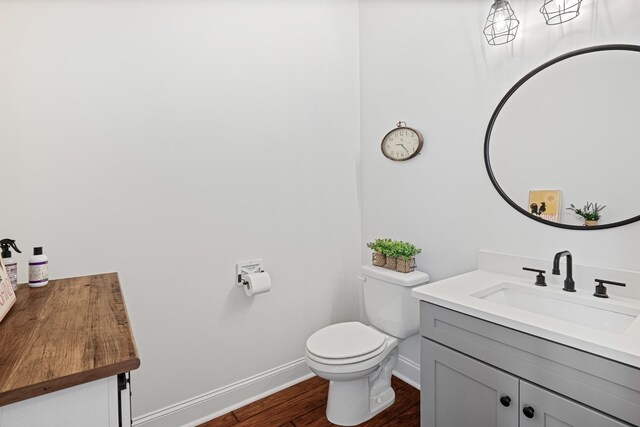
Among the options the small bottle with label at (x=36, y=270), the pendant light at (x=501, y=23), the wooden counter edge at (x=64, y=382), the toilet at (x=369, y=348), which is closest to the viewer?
the wooden counter edge at (x=64, y=382)

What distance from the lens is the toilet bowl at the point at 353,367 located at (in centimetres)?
157

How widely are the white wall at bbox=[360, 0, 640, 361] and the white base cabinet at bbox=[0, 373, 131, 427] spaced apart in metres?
1.61

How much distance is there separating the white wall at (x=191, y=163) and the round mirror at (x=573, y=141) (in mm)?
1029

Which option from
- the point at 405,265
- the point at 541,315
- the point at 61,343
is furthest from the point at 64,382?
the point at 405,265

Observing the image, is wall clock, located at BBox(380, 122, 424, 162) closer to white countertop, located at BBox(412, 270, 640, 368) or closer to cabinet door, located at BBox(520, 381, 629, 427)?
white countertop, located at BBox(412, 270, 640, 368)

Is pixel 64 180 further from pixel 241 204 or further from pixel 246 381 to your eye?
pixel 246 381

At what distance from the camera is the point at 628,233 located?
1.23 metres

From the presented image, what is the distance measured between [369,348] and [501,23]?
165 cm

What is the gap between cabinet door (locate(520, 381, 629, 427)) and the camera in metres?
0.89

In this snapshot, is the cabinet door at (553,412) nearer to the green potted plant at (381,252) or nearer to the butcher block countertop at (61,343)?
the green potted plant at (381,252)

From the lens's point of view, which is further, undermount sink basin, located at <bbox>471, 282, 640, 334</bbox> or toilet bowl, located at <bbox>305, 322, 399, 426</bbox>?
toilet bowl, located at <bbox>305, 322, 399, 426</bbox>

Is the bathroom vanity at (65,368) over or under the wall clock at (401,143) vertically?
under

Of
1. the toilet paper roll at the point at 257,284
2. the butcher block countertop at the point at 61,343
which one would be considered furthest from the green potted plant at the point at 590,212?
the butcher block countertop at the point at 61,343

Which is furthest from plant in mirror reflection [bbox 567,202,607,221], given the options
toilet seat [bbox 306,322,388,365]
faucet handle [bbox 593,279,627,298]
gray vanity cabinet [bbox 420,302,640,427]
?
toilet seat [bbox 306,322,388,365]
